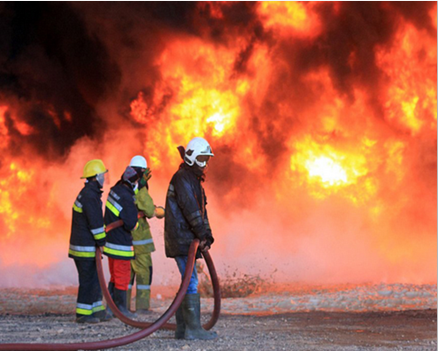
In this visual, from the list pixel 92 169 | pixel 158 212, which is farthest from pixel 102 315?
pixel 158 212

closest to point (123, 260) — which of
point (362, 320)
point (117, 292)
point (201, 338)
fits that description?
point (117, 292)

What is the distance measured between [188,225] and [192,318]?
100 centimetres

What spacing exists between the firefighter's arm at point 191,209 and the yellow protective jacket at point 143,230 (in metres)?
2.98

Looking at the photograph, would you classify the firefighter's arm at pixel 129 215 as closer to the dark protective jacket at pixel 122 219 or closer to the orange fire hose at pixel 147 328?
the dark protective jacket at pixel 122 219

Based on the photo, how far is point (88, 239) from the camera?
26.2 ft

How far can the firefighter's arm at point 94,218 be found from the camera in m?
7.89

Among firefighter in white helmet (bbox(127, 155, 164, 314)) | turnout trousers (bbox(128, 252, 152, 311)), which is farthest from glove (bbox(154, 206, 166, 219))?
turnout trousers (bbox(128, 252, 152, 311))

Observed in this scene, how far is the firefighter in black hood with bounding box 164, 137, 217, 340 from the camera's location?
6363 mm

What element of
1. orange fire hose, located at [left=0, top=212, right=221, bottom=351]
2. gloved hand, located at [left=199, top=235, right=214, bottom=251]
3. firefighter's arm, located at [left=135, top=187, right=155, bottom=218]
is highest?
firefighter's arm, located at [left=135, top=187, right=155, bottom=218]

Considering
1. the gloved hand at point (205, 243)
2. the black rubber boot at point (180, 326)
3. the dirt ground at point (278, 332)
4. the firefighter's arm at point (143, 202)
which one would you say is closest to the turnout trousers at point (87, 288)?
the dirt ground at point (278, 332)

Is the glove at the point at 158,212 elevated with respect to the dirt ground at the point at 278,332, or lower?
elevated

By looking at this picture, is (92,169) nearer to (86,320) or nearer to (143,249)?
(143,249)

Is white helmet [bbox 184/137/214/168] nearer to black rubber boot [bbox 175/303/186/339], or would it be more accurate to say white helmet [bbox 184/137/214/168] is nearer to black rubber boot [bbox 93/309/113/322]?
black rubber boot [bbox 175/303/186/339]

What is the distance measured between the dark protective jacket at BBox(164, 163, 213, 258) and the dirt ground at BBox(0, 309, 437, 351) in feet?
3.43
